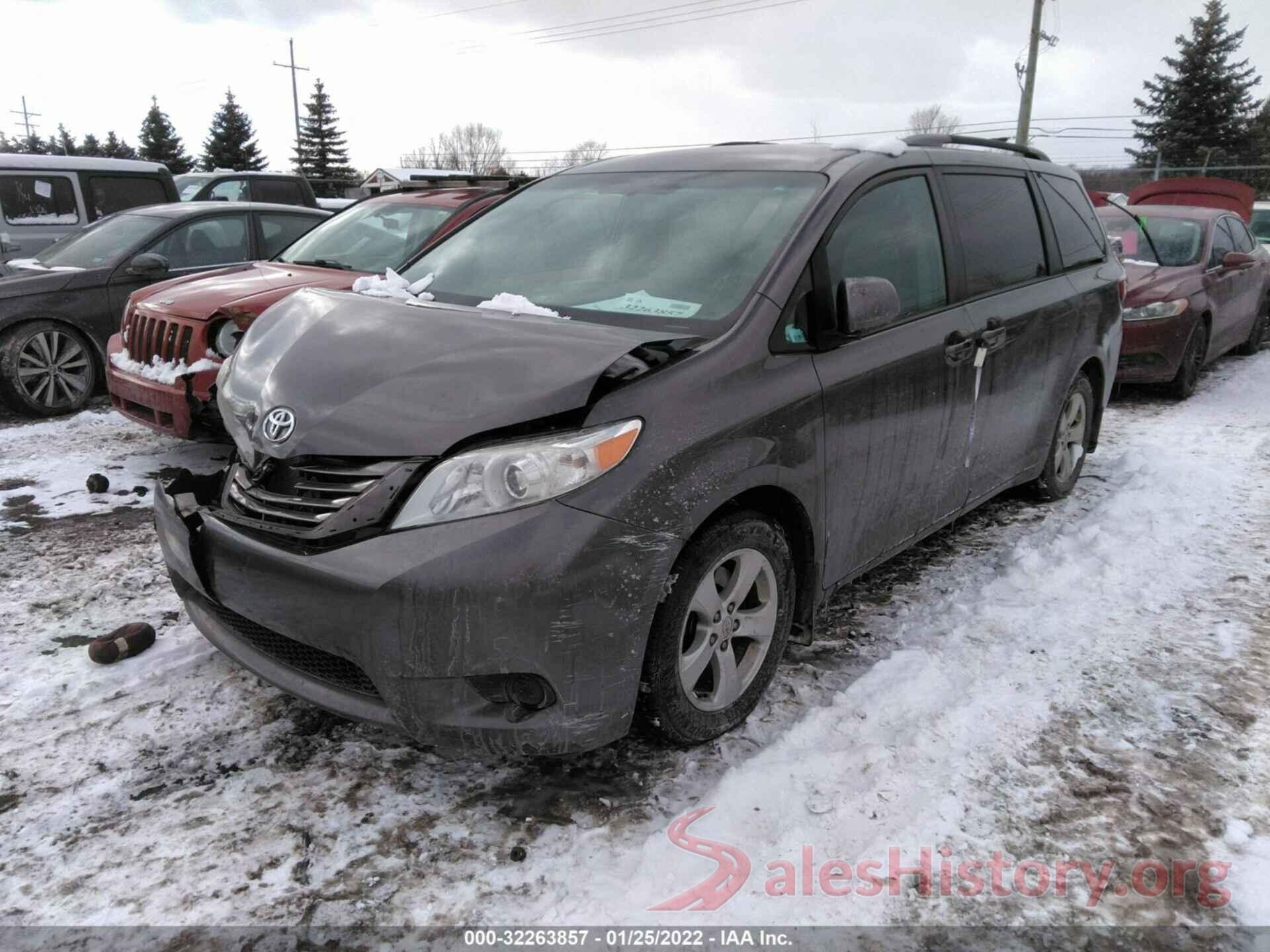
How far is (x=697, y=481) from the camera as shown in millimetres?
2488

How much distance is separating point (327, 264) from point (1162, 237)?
780 cm

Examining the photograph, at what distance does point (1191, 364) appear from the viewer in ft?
26.7

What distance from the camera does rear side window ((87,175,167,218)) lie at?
9.60m

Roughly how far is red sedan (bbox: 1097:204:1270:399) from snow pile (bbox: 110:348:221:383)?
23.5 ft

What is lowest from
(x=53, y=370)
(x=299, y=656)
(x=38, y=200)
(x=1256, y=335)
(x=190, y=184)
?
(x=1256, y=335)

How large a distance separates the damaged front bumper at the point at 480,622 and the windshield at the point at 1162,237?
7.98 meters

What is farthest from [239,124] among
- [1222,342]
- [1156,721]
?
[1156,721]

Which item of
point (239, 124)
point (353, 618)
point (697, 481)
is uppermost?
point (239, 124)

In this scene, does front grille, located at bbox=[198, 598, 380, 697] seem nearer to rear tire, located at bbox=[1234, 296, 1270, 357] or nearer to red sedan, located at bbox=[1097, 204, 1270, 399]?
red sedan, located at bbox=[1097, 204, 1270, 399]

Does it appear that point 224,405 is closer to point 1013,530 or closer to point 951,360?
point 951,360

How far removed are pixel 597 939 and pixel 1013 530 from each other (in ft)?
11.6

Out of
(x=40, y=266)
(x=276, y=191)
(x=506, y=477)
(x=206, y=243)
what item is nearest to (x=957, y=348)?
(x=506, y=477)

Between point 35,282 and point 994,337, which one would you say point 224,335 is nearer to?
point 35,282

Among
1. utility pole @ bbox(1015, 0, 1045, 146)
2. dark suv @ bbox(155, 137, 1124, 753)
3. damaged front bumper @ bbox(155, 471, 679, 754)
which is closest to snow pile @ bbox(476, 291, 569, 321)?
dark suv @ bbox(155, 137, 1124, 753)
